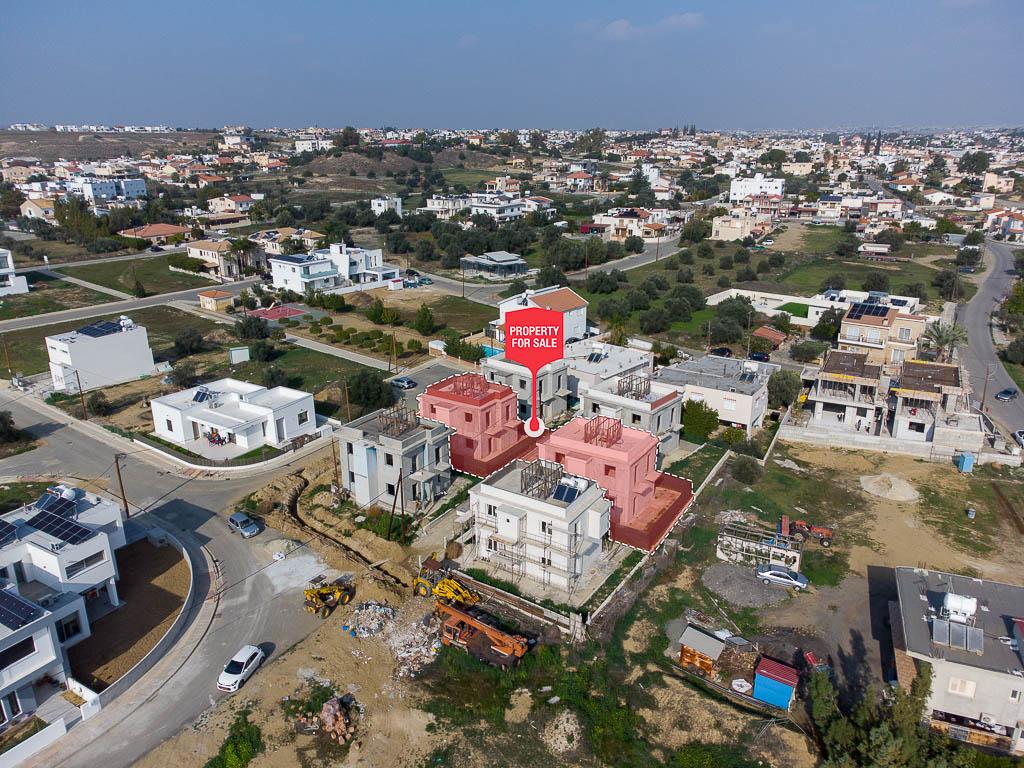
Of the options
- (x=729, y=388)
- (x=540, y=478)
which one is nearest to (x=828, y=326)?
(x=729, y=388)

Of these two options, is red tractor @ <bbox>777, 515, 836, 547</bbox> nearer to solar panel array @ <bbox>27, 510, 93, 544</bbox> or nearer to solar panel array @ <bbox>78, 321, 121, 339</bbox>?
solar panel array @ <bbox>27, 510, 93, 544</bbox>

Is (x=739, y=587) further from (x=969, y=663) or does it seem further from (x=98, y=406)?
(x=98, y=406)

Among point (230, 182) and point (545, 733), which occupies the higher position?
point (230, 182)

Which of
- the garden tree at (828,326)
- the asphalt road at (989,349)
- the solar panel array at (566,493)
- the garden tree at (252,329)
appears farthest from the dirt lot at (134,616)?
the garden tree at (828,326)

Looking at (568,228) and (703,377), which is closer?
(703,377)

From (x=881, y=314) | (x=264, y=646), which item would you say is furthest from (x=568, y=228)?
(x=264, y=646)

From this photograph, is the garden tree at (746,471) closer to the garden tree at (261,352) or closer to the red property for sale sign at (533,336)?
the red property for sale sign at (533,336)

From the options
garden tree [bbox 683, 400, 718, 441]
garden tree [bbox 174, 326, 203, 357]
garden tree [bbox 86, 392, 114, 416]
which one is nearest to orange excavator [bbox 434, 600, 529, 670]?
garden tree [bbox 683, 400, 718, 441]

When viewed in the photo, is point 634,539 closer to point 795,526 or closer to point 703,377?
point 795,526
